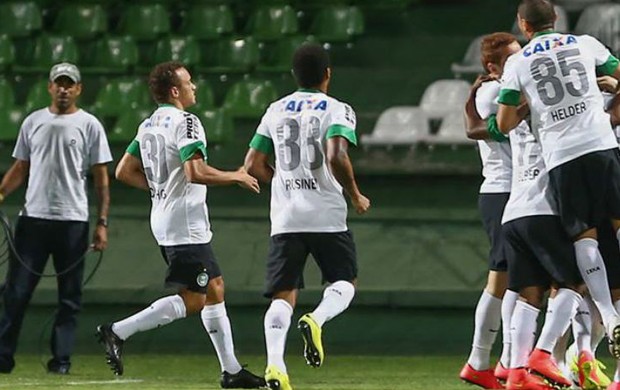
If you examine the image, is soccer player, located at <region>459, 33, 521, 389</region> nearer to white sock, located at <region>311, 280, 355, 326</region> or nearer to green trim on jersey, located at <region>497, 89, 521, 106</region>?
white sock, located at <region>311, 280, 355, 326</region>

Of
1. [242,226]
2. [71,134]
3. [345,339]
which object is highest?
[71,134]

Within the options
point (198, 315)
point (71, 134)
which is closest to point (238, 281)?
point (198, 315)

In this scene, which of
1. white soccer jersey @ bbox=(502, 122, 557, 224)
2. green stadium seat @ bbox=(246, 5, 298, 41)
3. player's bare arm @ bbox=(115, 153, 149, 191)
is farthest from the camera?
green stadium seat @ bbox=(246, 5, 298, 41)

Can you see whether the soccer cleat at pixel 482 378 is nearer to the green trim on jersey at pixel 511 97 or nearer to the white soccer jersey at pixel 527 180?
the white soccer jersey at pixel 527 180

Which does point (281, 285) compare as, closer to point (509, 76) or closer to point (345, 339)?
point (509, 76)

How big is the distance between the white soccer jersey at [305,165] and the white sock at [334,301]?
31 centimetres

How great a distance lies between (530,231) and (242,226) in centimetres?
511

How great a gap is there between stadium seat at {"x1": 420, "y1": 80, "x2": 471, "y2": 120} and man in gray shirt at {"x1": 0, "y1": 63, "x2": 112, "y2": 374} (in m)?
3.88

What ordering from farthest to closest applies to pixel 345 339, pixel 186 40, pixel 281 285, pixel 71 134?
pixel 186 40
pixel 345 339
pixel 71 134
pixel 281 285

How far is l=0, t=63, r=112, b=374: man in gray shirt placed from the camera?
11.5 m

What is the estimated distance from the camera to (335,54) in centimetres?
1600

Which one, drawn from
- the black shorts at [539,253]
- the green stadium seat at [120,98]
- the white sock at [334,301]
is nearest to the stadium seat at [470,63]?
the green stadium seat at [120,98]

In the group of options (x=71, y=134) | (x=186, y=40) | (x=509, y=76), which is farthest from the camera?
(x=186, y=40)

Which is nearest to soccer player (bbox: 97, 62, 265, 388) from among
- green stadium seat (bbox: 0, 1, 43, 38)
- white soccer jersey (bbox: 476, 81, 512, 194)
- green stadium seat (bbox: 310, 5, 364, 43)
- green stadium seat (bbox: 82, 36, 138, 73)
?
white soccer jersey (bbox: 476, 81, 512, 194)
